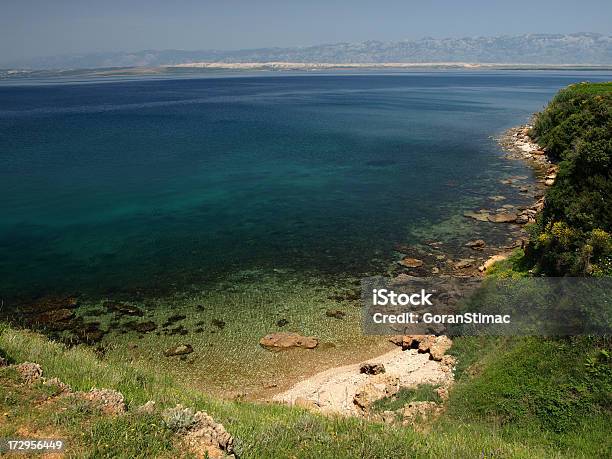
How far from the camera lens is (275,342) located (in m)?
20.1

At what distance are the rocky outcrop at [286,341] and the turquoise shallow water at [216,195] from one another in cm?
665

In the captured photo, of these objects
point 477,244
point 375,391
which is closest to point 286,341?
point 375,391

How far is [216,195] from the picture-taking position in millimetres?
42125

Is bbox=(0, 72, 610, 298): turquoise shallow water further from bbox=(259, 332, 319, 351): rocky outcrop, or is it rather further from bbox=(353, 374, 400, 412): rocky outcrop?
bbox=(353, 374, 400, 412): rocky outcrop

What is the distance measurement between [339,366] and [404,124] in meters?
75.1

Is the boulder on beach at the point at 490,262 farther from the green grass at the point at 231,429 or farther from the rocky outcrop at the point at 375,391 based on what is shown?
the green grass at the point at 231,429

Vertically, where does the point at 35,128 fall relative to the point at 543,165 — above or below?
above

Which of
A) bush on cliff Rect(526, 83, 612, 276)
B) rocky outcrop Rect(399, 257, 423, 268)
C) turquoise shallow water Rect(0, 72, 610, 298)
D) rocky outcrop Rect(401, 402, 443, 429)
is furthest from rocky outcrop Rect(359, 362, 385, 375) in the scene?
rocky outcrop Rect(399, 257, 423, 268)

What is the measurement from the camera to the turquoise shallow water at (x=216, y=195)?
27.8 meters

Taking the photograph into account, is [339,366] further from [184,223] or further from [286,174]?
[286,174]

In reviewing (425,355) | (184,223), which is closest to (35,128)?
(184,223)

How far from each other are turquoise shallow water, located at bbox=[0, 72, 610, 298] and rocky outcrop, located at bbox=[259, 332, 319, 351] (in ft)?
21.8

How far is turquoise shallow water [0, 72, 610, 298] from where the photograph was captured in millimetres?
27766

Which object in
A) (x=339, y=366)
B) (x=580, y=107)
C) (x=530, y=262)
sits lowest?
(x=339, y=366)
